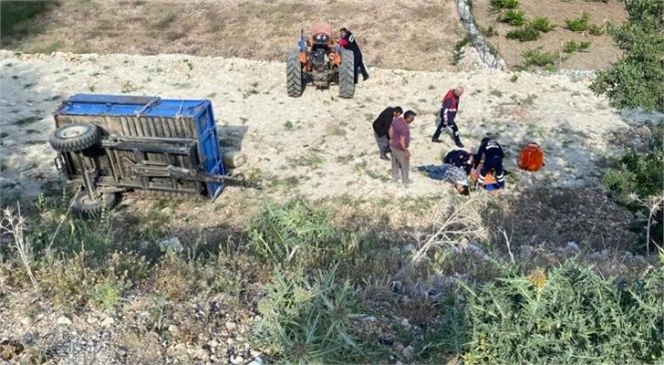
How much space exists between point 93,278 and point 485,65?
36.6 ft

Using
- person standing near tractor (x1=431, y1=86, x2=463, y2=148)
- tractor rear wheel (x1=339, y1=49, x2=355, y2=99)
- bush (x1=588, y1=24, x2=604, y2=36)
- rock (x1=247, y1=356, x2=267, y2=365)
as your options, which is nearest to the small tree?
person standing near tractor (x1=431, y1=86, x2=463, y2=148)

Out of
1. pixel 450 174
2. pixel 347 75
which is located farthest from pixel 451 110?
pixel 347 75

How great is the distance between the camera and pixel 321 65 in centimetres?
1288

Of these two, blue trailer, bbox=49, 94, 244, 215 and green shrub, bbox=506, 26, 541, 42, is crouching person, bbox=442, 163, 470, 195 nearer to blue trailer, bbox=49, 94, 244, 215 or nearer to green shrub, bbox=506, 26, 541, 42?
blue trailer, bbox=49, 94, 244, 215

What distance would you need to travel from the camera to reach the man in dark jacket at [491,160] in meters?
9.67

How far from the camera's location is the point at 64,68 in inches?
569

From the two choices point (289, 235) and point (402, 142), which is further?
point (402, 142)

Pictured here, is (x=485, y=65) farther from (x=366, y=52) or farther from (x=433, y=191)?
(x=433, y=191)

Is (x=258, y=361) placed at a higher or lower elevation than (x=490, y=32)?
higher

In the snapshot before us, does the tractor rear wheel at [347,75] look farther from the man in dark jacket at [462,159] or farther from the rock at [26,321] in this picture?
the rock at [26,321]

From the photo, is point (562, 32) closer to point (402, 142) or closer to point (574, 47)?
point (574, 47)

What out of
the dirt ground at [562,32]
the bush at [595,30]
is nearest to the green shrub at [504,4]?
the dirt ground at [562,32]

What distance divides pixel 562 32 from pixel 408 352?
46.0ft

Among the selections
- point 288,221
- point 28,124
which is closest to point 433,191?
point 288,221
